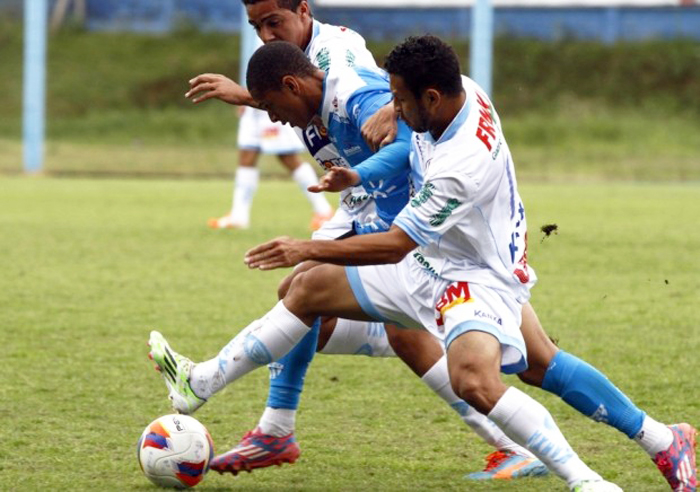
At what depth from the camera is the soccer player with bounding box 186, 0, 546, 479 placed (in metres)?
4.64

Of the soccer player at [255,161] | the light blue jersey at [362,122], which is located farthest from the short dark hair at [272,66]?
the soccer player at [255,161]

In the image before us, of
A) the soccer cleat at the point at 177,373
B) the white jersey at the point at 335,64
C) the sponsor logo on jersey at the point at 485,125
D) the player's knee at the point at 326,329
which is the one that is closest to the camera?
the sponsor logo on jersey at the point at 485,125

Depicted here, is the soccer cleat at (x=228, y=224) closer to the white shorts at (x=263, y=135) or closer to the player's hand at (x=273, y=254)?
the white shorts at (x=263, y=135)

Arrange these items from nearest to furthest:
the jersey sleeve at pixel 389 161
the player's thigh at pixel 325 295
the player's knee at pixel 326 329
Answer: the jersey sleeve at pixel 389 161 → the player's thigh at pixel 325 295 → the player's knee at pixel 326 329

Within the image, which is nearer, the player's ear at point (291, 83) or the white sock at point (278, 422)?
the player's ear at point (291, 83)

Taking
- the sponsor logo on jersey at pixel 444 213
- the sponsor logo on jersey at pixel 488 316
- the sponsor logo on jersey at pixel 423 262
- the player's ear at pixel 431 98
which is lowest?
the sponsor logo on jersey at pixel 488 316

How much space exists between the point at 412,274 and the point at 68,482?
1.34 metres

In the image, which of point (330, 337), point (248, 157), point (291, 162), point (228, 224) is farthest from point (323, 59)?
point (291, 162)

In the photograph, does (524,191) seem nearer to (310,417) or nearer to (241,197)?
(241,197)

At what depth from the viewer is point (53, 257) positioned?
10672 millimetres

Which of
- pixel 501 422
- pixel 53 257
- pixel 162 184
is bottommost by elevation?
pixel 162 184

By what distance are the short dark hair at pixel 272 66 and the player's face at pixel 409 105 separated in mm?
513

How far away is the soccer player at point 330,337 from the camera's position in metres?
4.64

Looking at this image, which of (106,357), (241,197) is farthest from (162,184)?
(106,357)
